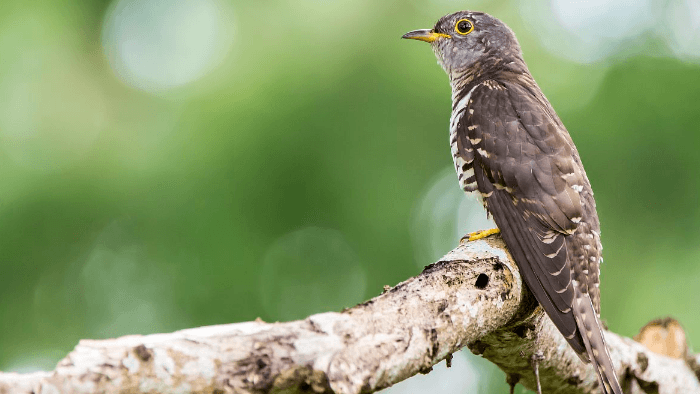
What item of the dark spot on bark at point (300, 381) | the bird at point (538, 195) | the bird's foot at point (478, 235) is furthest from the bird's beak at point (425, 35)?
the dark spot on bark at point (300, 381)

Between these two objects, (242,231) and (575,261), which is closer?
(575,261)

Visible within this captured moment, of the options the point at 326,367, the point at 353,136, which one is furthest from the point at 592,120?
the point at 326,367

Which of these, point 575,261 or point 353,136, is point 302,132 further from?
point 575,261

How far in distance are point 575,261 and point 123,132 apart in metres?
6.20

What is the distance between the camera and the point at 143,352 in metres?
1.88

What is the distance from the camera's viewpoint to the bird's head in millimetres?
5406

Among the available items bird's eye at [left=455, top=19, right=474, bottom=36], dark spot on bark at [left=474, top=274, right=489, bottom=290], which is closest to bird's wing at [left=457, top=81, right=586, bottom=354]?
dark spot on bark at [left=474, top=274, right=489, bottom=290]

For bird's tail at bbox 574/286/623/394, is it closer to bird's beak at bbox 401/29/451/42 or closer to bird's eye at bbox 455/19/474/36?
bird's eye at bbox 455/19/474/36

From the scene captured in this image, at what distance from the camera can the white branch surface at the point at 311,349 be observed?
72.7 inches

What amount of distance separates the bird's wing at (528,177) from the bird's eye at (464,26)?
120 cm

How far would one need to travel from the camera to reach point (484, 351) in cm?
360

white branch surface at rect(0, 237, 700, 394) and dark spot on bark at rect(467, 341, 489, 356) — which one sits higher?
dark spot on bark at rect(467, 341, 489, 356)

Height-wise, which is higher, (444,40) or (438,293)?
(444,40)

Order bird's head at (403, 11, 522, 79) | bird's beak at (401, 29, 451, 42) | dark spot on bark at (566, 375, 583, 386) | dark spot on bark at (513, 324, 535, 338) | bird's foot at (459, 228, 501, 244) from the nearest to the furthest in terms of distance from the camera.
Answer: dark spot on bark at (513, 324, 535, 338) < bird's foot at (459, 228, 501, 244) < dark spot on bark at (566, 375, 583, 386) < bird's head at (403, 11, 522, 79) < bird's beak at (401, 29, 451, 42)
